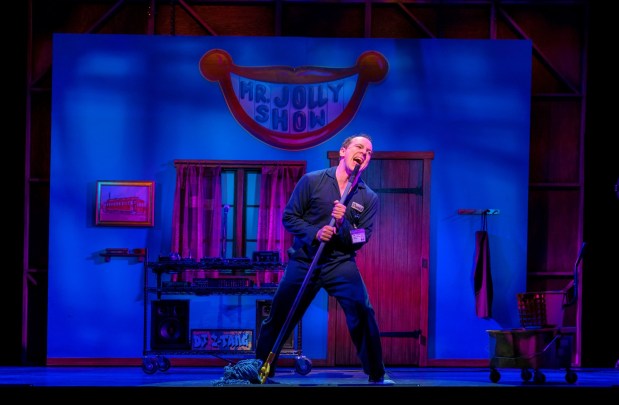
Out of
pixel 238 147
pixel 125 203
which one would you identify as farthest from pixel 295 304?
pixel 125 203

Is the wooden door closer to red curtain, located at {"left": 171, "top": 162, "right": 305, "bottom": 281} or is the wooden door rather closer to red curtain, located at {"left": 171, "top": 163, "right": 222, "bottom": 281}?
red curtain, located at {"left": 171, "top": 162, "right": 305, "bottom": 281}

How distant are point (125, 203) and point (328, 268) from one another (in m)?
3.71

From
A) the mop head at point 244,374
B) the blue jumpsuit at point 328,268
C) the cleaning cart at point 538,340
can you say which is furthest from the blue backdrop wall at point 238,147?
the blue jumpsuit at point 328,268

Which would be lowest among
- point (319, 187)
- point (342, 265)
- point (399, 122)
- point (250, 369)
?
point (250, 369)

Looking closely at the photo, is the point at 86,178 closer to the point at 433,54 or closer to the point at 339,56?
the point at 339,56

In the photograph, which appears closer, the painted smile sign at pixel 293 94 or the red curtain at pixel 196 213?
the red curtain at pixel 196 213

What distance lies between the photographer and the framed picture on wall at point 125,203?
8844 millimetres

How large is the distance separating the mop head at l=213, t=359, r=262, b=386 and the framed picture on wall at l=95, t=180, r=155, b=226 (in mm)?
3186

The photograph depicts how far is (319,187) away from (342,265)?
695mm

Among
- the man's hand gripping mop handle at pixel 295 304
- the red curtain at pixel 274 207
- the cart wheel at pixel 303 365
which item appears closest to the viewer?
the man's hand gripping mop handle at pixel 295 304

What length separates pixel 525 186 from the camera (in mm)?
9023

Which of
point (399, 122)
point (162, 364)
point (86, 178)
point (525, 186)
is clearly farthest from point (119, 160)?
point (525, 186)

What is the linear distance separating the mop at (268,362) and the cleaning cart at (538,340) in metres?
2.23

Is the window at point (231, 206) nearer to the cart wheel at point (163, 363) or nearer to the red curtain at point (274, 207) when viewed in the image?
the red curtain at point (274, 207)
